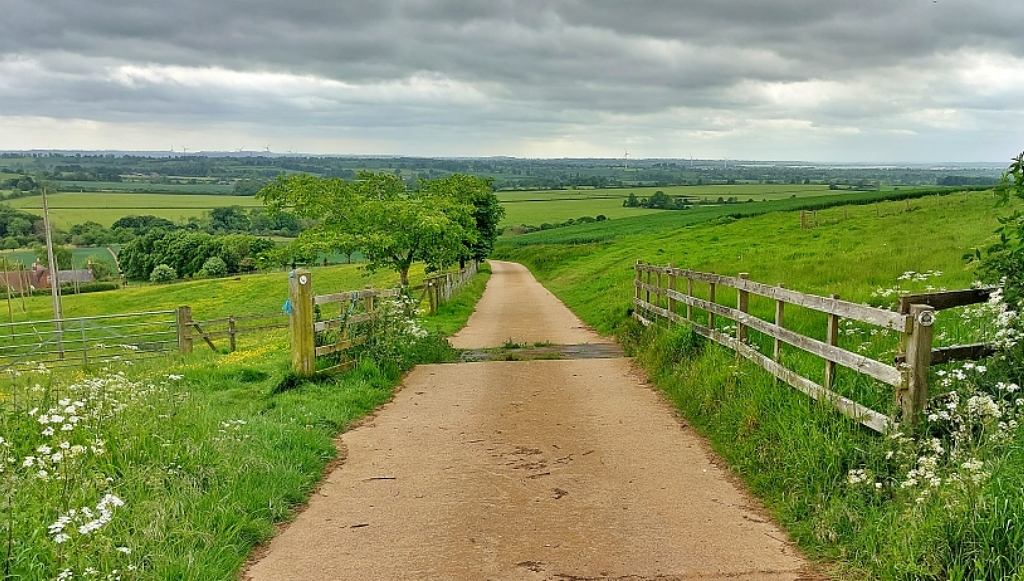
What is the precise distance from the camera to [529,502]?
234 inches

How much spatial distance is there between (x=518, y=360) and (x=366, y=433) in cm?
502

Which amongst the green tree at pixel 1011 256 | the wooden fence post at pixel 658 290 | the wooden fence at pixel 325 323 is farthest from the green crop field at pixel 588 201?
the green tree at pixel 1011 256

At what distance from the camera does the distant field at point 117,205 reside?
128250 millimetres

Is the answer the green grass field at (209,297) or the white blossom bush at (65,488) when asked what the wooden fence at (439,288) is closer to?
the green grass field at (209,297)

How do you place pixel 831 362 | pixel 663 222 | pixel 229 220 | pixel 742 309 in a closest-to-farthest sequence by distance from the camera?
pixel 831 362, pixel 742 309, pixel 663 222, pixel 229 220

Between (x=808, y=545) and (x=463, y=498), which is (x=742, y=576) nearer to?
(x=808, y=545)

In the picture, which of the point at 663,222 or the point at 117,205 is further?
the point at 117,205

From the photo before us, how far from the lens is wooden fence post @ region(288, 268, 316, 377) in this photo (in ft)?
33.7

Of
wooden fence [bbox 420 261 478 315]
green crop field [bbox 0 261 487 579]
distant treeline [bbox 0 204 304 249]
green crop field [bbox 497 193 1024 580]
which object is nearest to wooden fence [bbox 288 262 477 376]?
green crop field [bbox 0 261 487 579]

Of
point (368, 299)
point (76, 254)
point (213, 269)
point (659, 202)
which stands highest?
point (368, 299)

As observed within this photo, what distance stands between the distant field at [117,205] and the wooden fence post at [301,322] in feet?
394

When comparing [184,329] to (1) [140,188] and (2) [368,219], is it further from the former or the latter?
(1) [140,188]

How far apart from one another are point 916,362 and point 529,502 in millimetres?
3092

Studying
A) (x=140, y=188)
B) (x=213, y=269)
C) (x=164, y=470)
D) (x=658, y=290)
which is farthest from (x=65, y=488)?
(x=140, y=188)
